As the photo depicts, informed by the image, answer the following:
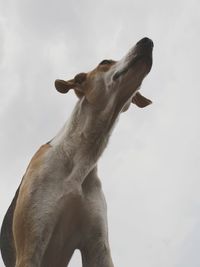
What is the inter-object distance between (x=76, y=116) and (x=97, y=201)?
4.92 ft

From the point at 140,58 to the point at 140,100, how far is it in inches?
64.4

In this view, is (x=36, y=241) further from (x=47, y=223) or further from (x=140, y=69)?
(x=140, y=69)

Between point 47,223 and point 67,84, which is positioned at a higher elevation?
point 67,84

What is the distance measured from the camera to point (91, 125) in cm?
758

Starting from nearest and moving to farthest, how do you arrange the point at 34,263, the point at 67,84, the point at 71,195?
1. the point at 34,263
2. the point at 71,195
3. the point at 67,84

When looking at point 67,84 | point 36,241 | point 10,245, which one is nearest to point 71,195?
point 36,241

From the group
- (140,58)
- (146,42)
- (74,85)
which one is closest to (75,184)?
(74,85)

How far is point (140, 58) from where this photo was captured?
762 cm

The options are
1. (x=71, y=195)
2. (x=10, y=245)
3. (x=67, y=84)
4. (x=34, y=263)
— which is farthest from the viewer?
(x=67, y=84)

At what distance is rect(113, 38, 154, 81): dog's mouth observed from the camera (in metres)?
7.59

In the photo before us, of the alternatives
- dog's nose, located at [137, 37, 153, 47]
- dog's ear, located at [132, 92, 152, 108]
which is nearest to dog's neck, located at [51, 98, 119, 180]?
dog's nose, located at [137, 37, 153, 47]

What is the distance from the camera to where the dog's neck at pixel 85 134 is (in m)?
7.30

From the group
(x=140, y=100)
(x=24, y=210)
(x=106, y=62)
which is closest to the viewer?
(x=24, y=210)

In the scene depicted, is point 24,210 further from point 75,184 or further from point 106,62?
point 106,62
